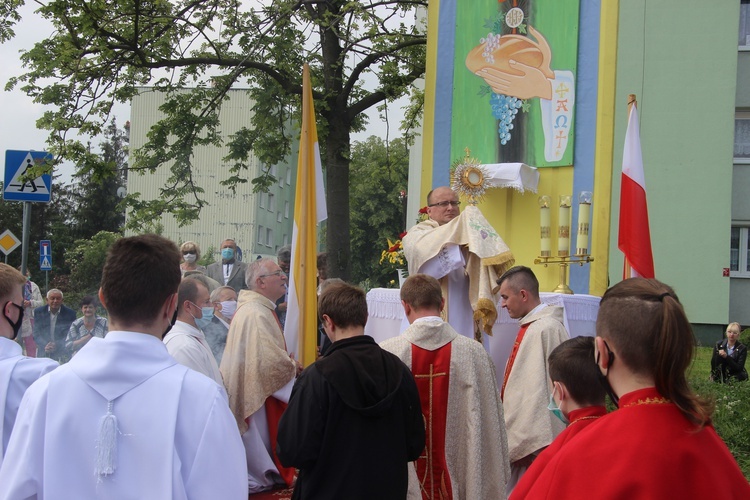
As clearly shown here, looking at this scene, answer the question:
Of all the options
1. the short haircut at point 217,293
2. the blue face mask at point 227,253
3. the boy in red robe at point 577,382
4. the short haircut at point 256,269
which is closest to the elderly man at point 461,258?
the short haircut at point 256,269

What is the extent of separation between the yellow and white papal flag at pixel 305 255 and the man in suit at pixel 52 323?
610 cm

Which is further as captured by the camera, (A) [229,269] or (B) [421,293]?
(A) [229,269]

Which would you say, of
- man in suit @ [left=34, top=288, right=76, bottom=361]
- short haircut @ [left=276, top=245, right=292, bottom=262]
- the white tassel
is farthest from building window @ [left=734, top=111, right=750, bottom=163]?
the white tassel

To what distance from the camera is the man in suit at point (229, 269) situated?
354 inches

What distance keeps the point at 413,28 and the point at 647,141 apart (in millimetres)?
7451

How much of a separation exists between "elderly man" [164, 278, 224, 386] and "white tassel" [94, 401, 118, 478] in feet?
6.77

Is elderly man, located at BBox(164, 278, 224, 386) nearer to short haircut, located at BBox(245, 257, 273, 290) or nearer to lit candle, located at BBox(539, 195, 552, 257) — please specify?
short haircut, located at BBox(245, 257, 273, 290)

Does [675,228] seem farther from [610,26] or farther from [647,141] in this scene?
[610,26]

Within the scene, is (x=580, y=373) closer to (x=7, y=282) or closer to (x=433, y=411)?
(x=433, y=411)

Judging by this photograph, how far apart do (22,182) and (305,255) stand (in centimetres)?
597

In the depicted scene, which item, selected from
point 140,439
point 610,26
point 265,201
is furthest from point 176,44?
point 265,201

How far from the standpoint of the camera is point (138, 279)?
7.28 ft

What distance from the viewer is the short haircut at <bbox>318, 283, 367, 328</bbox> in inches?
144

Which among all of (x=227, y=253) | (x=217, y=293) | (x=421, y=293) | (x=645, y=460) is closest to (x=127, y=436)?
(x=645, y=460)
